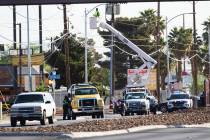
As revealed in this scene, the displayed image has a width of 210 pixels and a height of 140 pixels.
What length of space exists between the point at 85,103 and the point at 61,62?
44.1 metres

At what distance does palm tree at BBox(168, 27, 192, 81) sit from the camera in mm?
116188

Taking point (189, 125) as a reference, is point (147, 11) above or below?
above

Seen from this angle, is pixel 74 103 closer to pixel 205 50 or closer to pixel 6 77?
pixel 6 77

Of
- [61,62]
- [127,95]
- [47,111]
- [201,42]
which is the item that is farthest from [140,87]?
[201,42]

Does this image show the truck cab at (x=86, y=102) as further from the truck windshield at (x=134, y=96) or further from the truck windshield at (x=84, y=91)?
the truck windshield at (x=134, y=96)

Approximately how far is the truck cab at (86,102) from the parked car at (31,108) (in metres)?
6.83

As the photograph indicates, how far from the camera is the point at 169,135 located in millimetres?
26422

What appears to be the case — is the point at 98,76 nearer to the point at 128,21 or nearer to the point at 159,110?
the point at 128,21

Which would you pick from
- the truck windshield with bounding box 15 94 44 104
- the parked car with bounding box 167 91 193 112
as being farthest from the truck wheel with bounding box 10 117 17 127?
the parked car with bounding box 167 91 193 112

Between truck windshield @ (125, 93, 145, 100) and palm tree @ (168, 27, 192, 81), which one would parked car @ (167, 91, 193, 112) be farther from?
palm tree @ (168, 27, 192, 81)

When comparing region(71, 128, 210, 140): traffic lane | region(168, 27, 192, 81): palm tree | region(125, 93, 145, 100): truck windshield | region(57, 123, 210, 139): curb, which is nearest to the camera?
region(71, 128, 210, 140): traffic lane

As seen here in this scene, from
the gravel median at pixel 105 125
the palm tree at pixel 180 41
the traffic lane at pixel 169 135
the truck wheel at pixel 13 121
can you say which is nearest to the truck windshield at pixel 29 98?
the truck wheel at pixel 13 121

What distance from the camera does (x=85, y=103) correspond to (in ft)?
153

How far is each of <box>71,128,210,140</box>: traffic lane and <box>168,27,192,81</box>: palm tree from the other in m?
87.2
